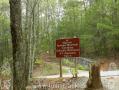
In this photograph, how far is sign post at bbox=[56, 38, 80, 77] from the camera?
1566 centimetres

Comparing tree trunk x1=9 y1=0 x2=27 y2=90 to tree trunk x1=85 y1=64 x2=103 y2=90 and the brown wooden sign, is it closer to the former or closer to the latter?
tree trunk x1=85 y1=64 x2=103 y2=90

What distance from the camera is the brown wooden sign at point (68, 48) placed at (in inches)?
616

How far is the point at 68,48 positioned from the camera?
51.9 feet

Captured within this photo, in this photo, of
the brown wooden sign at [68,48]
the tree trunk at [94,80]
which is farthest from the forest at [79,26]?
the tree trunk at [94,80]

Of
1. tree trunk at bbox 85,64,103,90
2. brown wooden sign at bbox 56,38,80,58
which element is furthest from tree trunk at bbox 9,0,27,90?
brown wooden sign at bbox 56,38,80,58

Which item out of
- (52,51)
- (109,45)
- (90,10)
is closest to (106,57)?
(109,45)

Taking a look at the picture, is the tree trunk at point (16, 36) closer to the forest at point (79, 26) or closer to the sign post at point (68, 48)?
the sign post at point (68, 48)

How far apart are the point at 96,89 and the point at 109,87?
864 mm

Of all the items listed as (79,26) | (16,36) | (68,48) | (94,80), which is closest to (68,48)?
(68,48)

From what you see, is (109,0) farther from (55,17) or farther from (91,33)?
(55,17)

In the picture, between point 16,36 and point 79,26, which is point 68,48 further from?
point 79,26

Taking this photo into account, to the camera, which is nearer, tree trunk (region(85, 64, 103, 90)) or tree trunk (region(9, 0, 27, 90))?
tree trunk (region(9, 0, 27, 90))

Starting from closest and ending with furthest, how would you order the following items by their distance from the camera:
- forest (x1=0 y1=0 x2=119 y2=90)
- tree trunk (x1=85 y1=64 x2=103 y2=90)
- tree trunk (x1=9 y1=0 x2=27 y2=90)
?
tree trunk (x1=9 y1=0 x2=27 y2=90)
tree trunk (x1=85 y1=64 x2=103 y2=90)
forest (x1=0 y1=0 x2=119 y2=90)

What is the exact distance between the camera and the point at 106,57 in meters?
36.9
